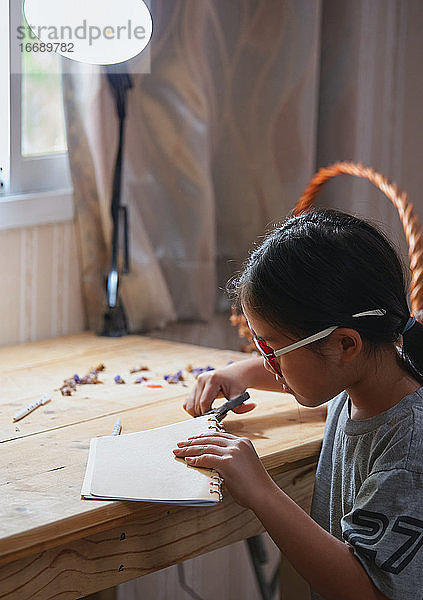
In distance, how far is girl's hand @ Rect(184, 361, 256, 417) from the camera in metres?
1.31

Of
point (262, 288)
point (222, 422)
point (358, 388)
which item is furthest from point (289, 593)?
point (262, 288)

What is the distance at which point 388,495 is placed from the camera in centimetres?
96

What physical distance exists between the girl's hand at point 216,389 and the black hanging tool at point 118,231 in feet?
1.90

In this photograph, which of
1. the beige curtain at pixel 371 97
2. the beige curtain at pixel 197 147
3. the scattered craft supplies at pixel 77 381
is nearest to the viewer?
the scattered craft supplies at pixel 77 381

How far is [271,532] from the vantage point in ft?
3.23

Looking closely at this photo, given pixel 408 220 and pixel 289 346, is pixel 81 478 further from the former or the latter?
pixel 408 220

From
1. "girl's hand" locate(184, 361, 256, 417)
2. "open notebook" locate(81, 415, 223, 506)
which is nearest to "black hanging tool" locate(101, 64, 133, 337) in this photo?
"girl's hand" locate(184, 361, 256, 417)

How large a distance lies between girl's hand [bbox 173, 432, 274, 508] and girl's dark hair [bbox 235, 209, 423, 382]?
158 mm

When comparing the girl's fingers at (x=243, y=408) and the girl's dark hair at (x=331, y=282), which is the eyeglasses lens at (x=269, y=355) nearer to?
the girl's dark hair at (x=331, y=282)

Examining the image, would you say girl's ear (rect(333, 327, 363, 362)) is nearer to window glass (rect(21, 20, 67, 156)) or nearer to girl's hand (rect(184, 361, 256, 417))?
girl's hand (rect(184, 361, 256, 417))

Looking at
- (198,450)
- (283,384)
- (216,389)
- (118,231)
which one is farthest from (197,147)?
(198,450)

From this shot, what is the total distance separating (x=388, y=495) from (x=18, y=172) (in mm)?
1186

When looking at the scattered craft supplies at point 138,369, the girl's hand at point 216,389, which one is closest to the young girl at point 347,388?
the girl's hand at point 216,389

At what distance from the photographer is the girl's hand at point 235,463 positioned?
994 mm
